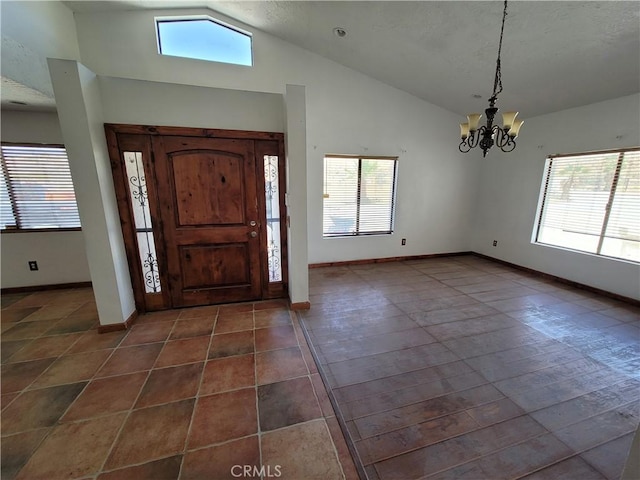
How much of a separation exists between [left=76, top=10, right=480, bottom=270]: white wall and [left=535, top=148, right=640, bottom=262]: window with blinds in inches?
55.7

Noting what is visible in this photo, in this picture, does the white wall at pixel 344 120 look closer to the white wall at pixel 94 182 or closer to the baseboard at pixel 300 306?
the white wall at pixel 94 182

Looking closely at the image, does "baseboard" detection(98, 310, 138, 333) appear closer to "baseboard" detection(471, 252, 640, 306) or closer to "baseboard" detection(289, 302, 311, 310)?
"baseboard" detection(289, 302, 311, 310)

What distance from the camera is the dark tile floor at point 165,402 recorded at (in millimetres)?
1444

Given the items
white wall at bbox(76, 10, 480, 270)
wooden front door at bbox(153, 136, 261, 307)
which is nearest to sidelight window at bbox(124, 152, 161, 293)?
wooden front door at bbox(153, 136, 261, 307)

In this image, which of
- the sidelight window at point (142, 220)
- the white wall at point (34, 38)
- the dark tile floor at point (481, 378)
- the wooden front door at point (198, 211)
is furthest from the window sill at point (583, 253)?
the white wall at point (34, 38)

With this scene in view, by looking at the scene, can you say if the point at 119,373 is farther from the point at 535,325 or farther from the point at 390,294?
the point at 535,325

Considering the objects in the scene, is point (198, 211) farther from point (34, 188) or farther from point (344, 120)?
point (344, 120)

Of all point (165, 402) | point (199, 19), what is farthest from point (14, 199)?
point (165, 402)

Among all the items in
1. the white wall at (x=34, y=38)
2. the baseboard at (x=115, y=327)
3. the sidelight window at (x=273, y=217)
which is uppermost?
the white wall at (x=34, y=38)

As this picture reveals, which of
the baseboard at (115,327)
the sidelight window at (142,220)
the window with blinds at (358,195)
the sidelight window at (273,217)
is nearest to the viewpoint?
→ the baseboard at (115,327)

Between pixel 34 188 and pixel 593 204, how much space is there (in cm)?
775

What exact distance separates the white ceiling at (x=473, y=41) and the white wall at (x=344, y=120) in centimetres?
22

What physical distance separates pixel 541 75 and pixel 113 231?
533cm

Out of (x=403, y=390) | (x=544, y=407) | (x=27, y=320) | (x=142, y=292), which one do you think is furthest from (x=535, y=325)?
(x=27, y=320)
